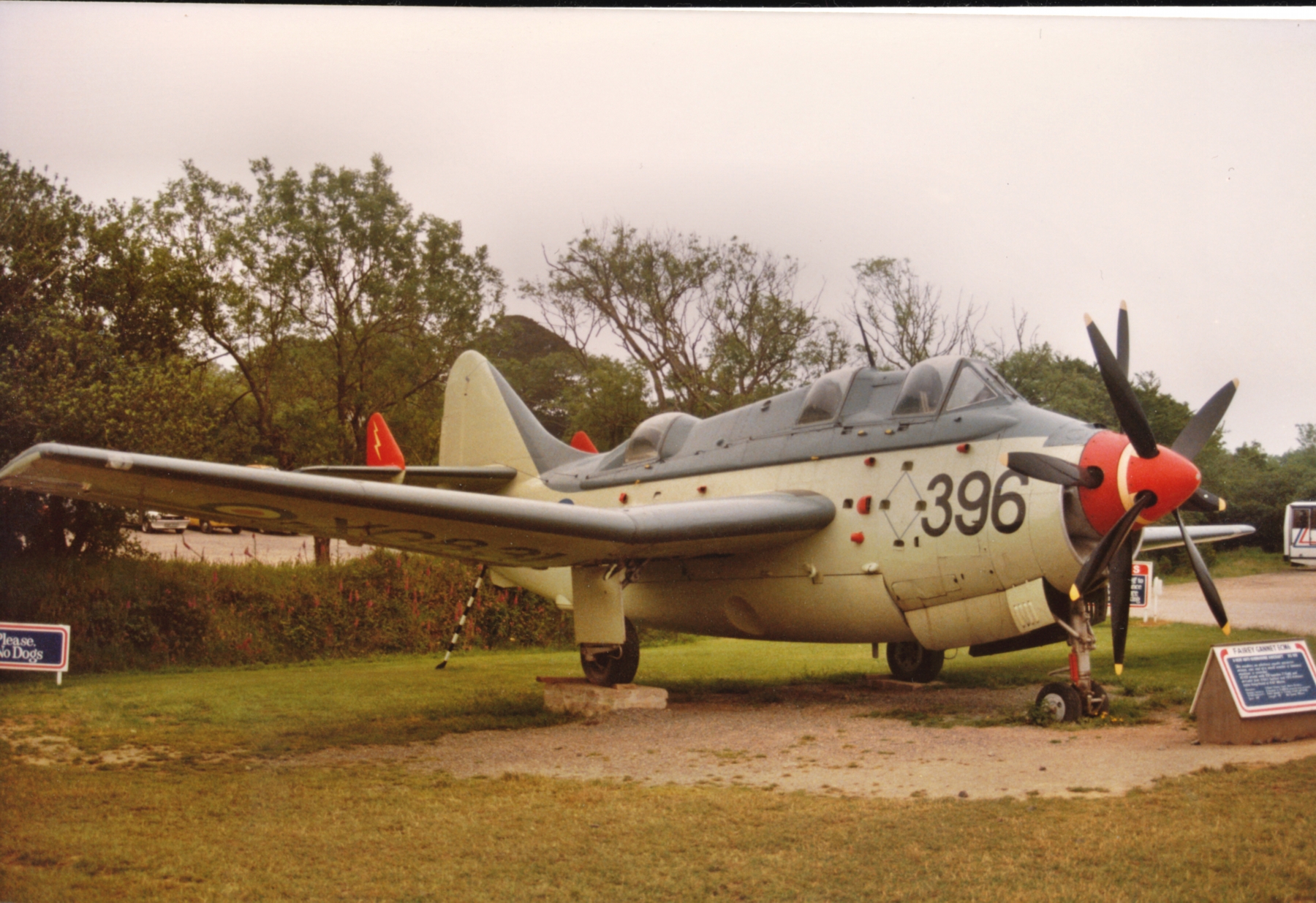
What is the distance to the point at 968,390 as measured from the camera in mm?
8672

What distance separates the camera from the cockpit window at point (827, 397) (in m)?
9.70

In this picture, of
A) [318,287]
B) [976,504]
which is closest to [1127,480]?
[976,504]

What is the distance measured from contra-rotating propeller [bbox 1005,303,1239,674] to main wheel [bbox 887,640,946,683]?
3679mm

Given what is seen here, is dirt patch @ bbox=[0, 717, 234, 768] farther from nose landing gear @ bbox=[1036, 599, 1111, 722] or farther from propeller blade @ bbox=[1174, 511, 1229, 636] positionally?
propeller blade @ bbox=[1174, 511, 1229, 636]

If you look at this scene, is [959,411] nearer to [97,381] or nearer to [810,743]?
[810,743]

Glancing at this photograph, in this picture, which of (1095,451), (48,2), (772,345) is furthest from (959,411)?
(48,2)

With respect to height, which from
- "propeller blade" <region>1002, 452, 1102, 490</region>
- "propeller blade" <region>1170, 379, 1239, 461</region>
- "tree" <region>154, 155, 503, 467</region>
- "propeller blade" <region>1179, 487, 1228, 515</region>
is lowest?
"propeller blade" <region>1179, 487, 1228, 515</region>

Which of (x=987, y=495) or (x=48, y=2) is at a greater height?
(x=48, y=2)

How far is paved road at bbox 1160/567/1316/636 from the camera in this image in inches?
392

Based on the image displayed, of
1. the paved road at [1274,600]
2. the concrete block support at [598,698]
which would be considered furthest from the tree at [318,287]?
the paved road at [1274,600]

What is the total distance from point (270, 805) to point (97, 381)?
17.3ft

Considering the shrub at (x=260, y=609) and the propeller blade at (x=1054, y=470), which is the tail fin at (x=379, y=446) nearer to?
the shrub at (x=260, y=609)

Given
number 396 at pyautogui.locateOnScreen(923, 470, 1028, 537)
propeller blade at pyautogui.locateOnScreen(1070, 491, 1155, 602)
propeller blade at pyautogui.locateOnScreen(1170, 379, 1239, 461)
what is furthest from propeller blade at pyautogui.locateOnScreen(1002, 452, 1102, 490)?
propeller blade at pyautogui.locateOnScreen(1170, 379, 1239, 461)

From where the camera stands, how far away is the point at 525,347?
42.0 ft
